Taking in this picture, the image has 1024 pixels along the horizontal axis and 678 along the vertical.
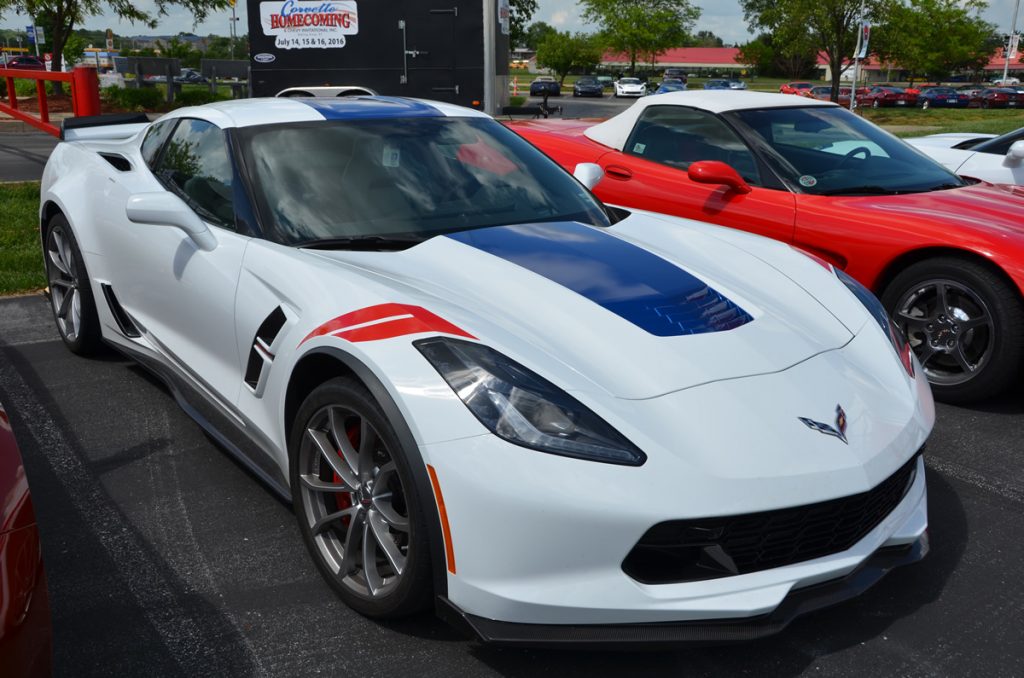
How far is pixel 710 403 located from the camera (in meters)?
2.34

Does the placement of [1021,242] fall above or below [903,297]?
above

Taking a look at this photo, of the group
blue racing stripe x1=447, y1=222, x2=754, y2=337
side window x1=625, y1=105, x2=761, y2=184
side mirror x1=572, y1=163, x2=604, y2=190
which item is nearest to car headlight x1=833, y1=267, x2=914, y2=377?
blue racing stripe x1=447, y1=222, x2=754, y2=337

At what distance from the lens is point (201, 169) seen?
3689 mm

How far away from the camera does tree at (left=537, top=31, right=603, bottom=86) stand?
81750mm

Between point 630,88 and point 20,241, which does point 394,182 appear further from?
point 630,88

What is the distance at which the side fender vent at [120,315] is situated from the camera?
405cm

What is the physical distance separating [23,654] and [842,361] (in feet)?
7.08

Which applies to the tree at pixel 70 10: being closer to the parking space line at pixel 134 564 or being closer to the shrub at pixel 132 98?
the shrub at pixel 132 98

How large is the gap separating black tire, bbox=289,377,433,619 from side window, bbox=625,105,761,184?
11.1ft

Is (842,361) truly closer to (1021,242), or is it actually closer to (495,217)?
(495,217)

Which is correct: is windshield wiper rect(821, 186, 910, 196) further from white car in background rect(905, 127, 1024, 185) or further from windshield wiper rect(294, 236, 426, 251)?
windshield wiper rect(294, 236, 426, 251)

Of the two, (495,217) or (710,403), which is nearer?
(710,403)

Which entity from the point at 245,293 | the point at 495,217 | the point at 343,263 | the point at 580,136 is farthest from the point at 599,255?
the point at 580,136

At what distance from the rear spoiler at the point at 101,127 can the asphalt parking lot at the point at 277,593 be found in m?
1.87
